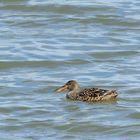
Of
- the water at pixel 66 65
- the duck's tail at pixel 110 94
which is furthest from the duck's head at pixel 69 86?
the duck's tail at pixel 110 94

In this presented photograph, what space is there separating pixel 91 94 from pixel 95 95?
0.25ft

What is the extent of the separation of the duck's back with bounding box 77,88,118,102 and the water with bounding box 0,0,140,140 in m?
0.16

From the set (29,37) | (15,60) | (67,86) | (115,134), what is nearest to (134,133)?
(115,134)

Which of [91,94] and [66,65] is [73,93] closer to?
[91,94]

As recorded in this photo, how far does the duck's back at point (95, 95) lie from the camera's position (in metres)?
14.8

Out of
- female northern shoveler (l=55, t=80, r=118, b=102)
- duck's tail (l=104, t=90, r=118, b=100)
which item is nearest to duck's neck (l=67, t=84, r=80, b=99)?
female northern shoveler (l=55, t=80, r=118, b=102)

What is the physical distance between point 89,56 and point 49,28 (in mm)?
2479

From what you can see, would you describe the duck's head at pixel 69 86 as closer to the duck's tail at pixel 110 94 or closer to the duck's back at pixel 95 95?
the duck's back at pixel 95 95

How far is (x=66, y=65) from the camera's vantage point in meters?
17.2

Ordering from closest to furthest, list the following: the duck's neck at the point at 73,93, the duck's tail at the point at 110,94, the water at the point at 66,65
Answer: the water at the point at 66,65, the duck's tail at the point at 110,94, the duck's neck at the point at 73,93

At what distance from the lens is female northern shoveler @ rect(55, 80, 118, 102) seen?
14.8m

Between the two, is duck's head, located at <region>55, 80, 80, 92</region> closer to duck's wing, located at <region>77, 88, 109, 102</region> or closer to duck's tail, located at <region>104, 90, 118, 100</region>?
duck's wing, located at <region>77, 88, 109, 102</region>

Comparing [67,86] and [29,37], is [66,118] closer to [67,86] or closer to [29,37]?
[67,86]

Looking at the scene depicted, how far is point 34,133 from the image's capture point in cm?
1311
